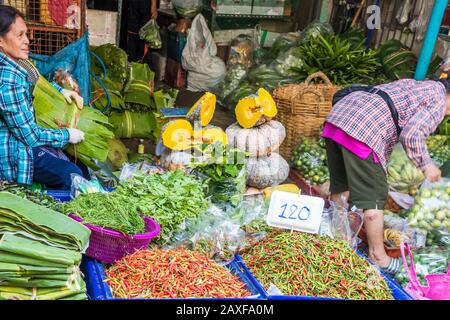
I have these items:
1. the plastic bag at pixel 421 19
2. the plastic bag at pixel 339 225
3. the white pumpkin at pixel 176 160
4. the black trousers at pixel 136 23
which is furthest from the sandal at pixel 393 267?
the black trousers at pixel 136 23

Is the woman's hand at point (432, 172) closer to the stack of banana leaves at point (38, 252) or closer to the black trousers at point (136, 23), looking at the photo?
the stack of banana leaves at point (38, 252)

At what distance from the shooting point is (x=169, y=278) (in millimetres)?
2395

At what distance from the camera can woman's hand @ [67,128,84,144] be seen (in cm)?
345

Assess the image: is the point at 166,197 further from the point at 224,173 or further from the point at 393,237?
the point at 393,237

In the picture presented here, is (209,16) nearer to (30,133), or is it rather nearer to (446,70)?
(446,70)

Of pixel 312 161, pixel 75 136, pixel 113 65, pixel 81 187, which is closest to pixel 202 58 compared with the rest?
pixel 113 65

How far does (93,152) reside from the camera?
3664mm

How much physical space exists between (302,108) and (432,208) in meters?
1.79

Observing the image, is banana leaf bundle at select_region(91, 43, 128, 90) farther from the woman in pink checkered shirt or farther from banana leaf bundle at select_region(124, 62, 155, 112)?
the woman in pink checkered shirt

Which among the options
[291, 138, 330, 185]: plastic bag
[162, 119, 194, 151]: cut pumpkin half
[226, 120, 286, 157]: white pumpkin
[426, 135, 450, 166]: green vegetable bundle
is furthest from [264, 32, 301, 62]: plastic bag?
[162, 119, 194, 151]: cut pumpkin half

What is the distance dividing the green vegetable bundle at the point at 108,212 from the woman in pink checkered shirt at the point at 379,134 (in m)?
1.55

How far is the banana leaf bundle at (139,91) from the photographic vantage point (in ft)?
17.6
